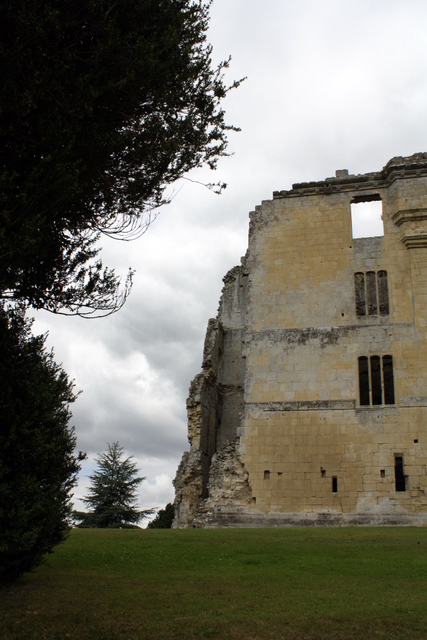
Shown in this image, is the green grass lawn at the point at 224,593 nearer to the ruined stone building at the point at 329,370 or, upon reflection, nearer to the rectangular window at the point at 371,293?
the ruined stone building at the point at 329,370

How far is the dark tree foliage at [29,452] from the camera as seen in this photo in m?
8.39

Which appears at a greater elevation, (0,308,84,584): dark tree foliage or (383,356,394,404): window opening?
(383,356,394,404): window opening

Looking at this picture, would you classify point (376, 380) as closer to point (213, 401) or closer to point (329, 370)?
point (329, 370)

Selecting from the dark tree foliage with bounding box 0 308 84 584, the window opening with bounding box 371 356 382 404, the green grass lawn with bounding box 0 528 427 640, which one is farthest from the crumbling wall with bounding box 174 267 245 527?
the dark tree foliage with bounding box 0 308 84 584

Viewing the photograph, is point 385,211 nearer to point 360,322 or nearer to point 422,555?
point 360,322

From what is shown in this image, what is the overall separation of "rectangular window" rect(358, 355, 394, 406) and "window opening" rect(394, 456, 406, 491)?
207cm

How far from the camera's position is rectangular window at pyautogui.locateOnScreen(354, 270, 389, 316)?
78.9 ft

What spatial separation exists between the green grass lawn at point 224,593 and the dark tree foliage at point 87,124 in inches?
173

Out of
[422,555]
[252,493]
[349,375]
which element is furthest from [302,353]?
[422,555]

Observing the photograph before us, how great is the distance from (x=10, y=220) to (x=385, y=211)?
19382 mm

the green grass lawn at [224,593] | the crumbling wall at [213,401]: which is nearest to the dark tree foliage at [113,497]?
the crumbling wall at [213,401]

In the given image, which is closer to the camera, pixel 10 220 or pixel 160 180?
pixel 10 220

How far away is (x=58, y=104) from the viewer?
880cm

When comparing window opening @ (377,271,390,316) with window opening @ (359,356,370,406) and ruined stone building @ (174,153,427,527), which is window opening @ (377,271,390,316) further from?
window opening @ (359,356,370,406)
